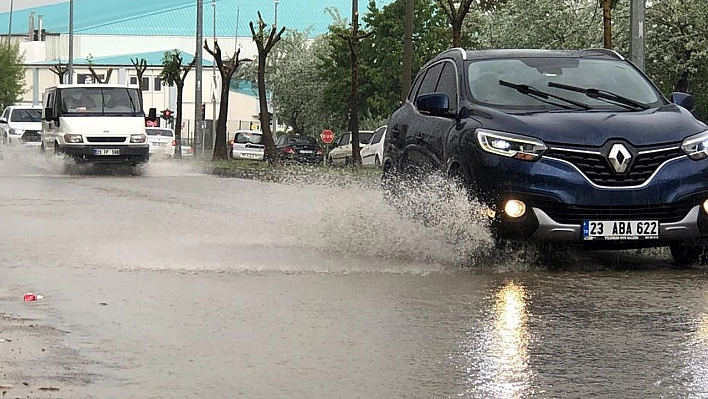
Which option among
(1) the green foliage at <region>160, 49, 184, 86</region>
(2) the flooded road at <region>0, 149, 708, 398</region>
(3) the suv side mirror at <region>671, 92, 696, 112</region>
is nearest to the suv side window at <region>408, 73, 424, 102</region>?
(2) the flooded road at <region>0, 149, 708, 398</region>

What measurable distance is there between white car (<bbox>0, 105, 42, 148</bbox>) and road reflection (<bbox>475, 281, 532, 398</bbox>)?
35321mm

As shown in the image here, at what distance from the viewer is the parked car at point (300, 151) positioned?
58547 millimetres

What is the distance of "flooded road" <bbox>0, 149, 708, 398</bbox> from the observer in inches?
228

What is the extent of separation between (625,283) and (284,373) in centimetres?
390

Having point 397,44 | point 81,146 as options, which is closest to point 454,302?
point 81,146

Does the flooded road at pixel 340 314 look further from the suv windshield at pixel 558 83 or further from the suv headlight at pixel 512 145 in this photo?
the suv windshield at pixel 558 83

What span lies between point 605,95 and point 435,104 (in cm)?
134

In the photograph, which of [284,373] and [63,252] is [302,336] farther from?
[63,252]

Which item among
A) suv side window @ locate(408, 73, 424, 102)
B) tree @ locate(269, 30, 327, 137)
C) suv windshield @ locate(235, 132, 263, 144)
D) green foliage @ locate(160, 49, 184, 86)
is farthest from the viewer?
tree @ locate(269, 30, 327, 137)

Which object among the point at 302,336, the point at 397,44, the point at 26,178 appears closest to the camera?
the point at 302,336

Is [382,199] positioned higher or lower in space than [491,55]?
lower

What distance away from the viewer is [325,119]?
82.1 meters

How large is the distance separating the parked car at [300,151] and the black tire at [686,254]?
4757 cm

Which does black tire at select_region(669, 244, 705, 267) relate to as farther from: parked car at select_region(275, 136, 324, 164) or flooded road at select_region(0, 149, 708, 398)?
parked car at select_region(275, 136, 324, 164)
